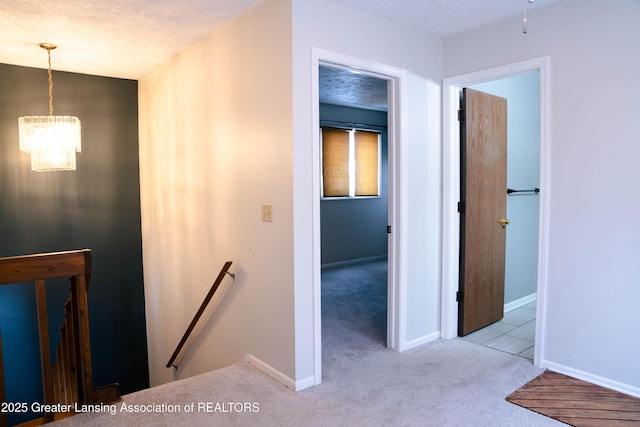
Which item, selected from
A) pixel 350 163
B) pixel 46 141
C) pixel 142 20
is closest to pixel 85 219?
pixel 46 141

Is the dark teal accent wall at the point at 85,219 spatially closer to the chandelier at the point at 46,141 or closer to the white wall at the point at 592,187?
the chandelier at the point at 46,141

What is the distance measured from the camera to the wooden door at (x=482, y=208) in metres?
3.46

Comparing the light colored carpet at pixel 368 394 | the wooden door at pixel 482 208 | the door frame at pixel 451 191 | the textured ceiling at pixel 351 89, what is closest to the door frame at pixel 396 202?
the light colored carpet at pixel 368 394

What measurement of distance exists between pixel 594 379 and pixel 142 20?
3.90 metres

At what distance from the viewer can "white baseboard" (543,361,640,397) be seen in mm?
2525

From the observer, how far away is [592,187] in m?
2.64

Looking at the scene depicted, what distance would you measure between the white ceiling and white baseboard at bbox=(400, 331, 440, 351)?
2.41 meters

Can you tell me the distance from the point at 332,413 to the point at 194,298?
6.66 ft

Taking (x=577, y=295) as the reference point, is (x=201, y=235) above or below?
above

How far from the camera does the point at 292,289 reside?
8.60 ft

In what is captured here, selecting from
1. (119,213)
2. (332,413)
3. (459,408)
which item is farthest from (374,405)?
(119,213)

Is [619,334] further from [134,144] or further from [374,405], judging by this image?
[134,144]

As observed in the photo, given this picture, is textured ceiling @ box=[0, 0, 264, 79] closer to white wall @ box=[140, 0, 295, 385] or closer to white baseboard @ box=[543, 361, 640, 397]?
white wall @ box=[140, 0, 295, 385]

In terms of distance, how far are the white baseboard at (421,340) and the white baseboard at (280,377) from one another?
35.9 inches
